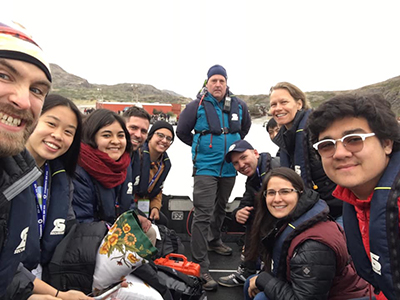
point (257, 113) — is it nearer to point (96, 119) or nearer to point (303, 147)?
point (303, 147)

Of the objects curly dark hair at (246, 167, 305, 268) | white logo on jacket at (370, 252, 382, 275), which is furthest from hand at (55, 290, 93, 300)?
white logo on jacket at (370, 252, 382, 275)

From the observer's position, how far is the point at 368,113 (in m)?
1.30

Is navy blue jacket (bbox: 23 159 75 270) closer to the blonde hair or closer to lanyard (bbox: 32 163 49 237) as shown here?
lanyard (bbox: 32 163 49 237)

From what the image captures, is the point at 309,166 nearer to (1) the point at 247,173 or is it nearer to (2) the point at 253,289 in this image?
(1) the point at 247,173

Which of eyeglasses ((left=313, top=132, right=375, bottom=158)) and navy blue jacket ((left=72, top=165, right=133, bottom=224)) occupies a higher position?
eyeglasses ((left=313, top=132, right=375, bottom=158))

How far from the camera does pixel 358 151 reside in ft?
4.25

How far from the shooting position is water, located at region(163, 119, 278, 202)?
15.9 ft

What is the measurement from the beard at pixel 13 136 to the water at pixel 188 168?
3.52m

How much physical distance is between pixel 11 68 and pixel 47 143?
81 cm

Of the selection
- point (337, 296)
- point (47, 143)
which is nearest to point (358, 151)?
point (337, 296)

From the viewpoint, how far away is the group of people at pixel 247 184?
3.66 feet

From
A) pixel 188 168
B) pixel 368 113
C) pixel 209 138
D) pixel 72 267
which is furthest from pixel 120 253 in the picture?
pixel 188 168

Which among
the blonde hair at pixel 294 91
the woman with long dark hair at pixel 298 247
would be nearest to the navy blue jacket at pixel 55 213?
the woman with long dark hair at pixel 298 247

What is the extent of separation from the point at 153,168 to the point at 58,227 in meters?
1.62
